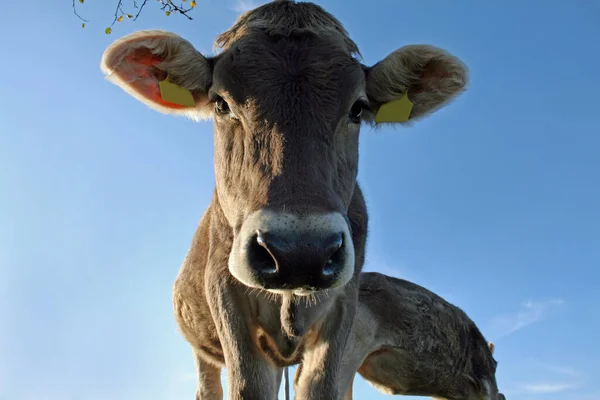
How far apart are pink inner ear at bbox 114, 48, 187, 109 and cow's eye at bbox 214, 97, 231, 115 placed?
0.72 meters

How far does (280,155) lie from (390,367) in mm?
7164

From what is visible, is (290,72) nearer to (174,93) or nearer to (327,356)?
(174,93)

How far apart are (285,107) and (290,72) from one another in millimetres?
342

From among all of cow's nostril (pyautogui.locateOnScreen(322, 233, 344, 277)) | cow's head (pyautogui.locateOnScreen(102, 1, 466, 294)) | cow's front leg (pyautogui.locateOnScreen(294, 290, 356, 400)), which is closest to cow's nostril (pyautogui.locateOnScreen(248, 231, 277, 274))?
cow's head (pyautogui.locateOnScreen(102, 1, 466, 294))

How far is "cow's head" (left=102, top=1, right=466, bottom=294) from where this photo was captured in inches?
129

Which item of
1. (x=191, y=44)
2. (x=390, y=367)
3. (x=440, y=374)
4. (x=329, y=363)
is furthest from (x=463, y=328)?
(x=191, y=44)

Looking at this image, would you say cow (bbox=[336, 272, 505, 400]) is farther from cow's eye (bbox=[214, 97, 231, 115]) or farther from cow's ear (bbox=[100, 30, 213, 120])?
cow's eye (bbox=[214, 97, 231, 115])

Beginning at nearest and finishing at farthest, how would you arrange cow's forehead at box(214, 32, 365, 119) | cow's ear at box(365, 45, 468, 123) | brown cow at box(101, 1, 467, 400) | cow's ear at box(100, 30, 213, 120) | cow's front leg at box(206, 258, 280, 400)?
brown cow at box(101, 1, 467, 400) → cow's forehead at box(214, 32, 365, 119) → cow's front leg at box(206, 258, 280, 400) → cow's ear at box(100, 30, 213, 120) → cow's ear at box(365, 45, 468, 123)

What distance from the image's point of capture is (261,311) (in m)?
4.74

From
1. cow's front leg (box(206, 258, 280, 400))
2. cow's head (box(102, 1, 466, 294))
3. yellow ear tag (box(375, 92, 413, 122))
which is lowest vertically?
cow's front leg (box(206, 258, 280, 400))

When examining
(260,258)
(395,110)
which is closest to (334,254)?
(260,258)

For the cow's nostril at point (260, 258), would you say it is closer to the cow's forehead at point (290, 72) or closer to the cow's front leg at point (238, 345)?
the cow's forehead at point (290, 72)

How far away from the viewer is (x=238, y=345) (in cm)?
461

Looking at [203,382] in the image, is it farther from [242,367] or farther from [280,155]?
[280,155]
